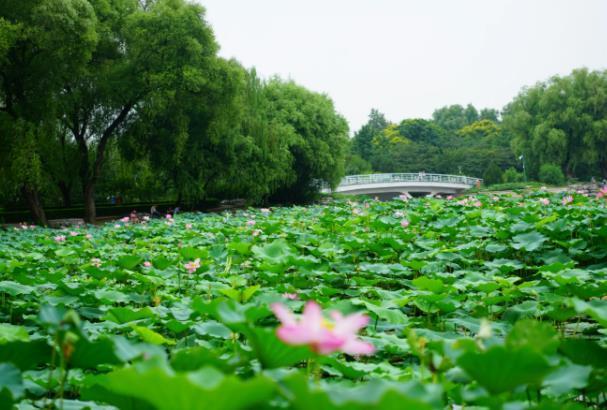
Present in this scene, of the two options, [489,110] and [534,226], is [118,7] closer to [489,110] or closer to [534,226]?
[534,226]

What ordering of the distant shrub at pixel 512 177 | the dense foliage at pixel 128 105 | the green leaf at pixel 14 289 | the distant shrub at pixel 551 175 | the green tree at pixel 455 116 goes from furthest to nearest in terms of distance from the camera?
the green tree at pixel 455 116
the distant shrub at pixel 512 177
the distant shrub at pixel 551 175
the dense foliage at pixel 128 105
the green leaf at pixel 14 289

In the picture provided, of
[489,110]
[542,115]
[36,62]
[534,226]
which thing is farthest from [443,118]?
[534,226]

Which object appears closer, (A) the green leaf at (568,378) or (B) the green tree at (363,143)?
(A) the green leaf at (568,378)

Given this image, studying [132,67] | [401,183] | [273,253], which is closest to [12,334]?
[273,253]

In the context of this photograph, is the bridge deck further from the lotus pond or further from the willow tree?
the lotus pond

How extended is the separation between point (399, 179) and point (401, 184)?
405mm

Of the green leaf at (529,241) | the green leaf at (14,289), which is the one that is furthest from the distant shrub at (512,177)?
the green leaf at (14,289)

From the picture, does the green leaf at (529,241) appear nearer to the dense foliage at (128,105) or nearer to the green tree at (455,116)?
the dense foliage at (128,105)

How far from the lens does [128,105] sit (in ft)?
47.1

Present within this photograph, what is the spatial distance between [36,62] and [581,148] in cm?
2854

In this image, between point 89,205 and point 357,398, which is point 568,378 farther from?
point 89,205

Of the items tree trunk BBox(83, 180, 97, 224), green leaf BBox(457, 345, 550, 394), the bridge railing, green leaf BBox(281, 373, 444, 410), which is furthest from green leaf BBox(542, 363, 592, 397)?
the bridge railing

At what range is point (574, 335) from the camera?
2.23 m

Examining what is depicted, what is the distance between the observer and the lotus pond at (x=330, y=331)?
0.64 meters
